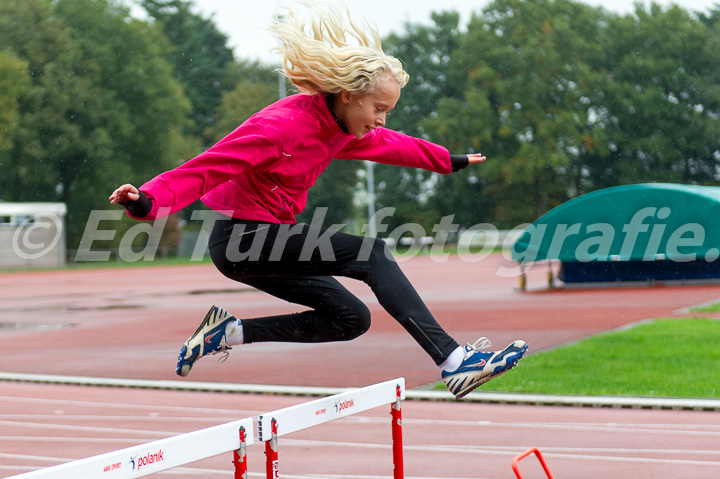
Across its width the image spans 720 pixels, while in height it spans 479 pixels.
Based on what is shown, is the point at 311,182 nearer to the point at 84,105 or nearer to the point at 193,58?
the point at 84,105

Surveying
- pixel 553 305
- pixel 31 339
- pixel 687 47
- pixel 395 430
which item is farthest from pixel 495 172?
pixel 395 430

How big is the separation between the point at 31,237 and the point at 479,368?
1660 inches

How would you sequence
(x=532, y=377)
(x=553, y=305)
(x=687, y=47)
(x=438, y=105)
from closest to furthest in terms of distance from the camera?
(x=532, y=377), (x=553, y=305), (x=687, y=47), (x=438, y=105)

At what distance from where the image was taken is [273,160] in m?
3.60

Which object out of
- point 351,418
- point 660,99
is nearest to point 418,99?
point 660,99

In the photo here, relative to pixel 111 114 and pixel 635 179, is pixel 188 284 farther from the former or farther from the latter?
pixel 635 179

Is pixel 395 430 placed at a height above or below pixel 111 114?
below

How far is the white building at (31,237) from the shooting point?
134ft

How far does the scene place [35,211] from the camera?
42.6 meters

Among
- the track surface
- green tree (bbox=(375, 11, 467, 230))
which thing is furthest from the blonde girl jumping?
green tree (bbox=(375, 11, 467, 230))

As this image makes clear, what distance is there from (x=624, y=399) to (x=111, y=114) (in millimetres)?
41526

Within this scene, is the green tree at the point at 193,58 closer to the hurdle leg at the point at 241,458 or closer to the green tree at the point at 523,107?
the green tree at the point at 523,107

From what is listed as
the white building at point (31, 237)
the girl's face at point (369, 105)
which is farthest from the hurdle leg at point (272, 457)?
the white building at point (31, 237)

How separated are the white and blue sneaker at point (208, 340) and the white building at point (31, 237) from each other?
127ft
